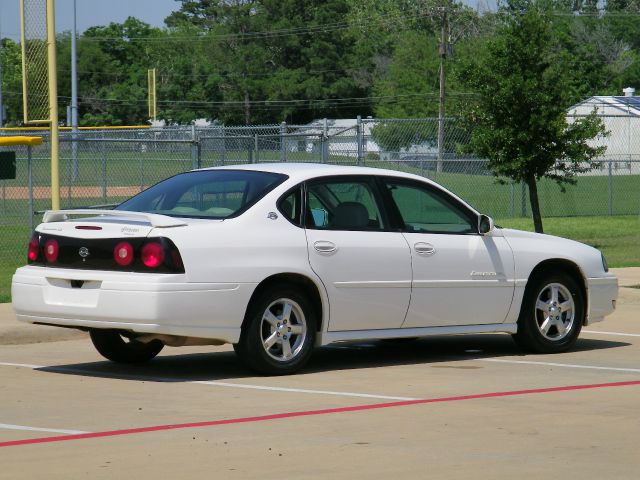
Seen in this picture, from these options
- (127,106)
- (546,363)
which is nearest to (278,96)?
(127,106)

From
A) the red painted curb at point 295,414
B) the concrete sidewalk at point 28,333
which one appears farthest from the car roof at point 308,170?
the concrete sidewalk at point 28,333

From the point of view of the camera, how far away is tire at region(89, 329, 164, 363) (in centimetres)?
1059

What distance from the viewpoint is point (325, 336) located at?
32.8 feet

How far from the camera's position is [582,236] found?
27391 millimetres

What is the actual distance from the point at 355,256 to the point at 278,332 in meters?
0.85

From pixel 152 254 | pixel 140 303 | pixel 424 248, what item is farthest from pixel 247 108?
pixel 140 303

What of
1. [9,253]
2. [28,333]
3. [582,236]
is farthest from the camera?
[582,236]

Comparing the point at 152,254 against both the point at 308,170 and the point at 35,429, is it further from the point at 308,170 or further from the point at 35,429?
the point at 35,429

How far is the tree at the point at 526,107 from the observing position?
22875 millimetres

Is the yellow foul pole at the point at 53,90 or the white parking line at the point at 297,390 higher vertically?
the yellow foul pole at the point at 53,90

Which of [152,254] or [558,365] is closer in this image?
[152,254]

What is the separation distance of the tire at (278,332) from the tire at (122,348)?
48.5 inches

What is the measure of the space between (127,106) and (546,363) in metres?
85.3

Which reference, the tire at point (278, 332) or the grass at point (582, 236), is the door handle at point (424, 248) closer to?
the tire at point (278, 332)
